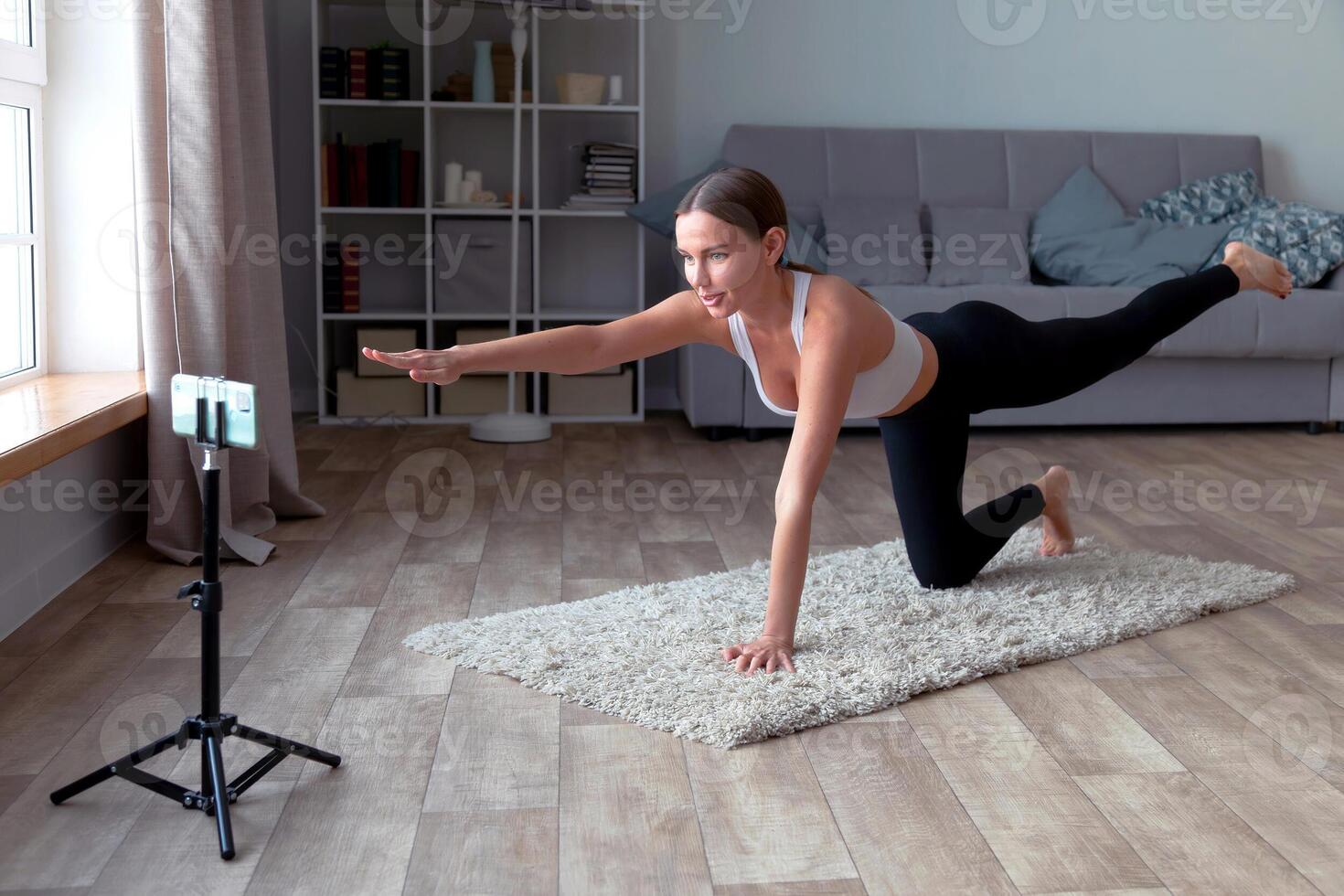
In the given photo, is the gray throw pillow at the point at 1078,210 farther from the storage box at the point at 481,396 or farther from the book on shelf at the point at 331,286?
the book on shelf at the point at 331,286

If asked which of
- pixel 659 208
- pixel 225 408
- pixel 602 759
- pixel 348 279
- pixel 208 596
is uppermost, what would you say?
pixel 659 208

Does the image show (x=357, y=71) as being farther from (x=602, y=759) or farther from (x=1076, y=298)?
(x=602, y=759)

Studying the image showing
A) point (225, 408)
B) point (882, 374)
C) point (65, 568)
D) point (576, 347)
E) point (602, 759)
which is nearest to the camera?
point (225, 408)

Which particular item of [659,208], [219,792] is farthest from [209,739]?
[659,208]

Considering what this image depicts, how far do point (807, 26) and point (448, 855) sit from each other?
4121 mm

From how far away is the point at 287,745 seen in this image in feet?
5.37

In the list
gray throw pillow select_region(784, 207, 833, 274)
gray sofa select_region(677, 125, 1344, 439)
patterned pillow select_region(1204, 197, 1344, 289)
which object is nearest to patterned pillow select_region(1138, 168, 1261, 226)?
gray sofa select_region(677, 125, 1344, 439)

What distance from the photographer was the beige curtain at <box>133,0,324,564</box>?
2617mm

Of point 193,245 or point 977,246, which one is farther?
point 977,246

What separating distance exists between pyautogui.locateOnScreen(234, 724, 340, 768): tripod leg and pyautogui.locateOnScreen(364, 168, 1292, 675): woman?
505 mm

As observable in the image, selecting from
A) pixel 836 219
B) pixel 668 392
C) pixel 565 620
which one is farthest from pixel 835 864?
pixel 668 392

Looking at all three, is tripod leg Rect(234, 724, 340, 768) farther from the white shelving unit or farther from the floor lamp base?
the white shelving unit

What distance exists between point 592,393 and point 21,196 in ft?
7.52

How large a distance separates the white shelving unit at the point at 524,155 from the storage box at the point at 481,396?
31 millimetres
